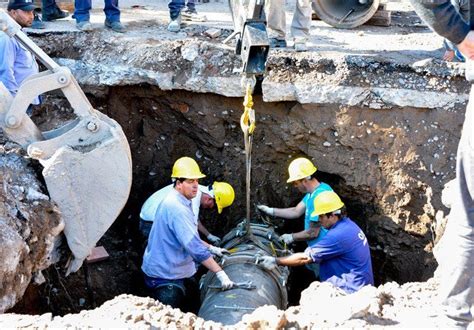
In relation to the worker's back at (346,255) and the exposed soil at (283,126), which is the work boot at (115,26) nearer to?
the exposed soil at (283,126)

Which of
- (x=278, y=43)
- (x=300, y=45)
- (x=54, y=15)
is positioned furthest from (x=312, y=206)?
(x=54, y=15)

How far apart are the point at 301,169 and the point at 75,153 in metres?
2.89

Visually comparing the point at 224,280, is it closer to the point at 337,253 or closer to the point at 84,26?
the point at 337,253

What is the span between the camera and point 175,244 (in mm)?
6480

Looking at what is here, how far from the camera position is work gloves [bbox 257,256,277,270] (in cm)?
633

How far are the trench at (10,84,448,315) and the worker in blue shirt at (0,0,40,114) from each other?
3.60 feet

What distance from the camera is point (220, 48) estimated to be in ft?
25.4

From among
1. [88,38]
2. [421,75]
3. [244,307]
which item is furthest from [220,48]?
[244,307]

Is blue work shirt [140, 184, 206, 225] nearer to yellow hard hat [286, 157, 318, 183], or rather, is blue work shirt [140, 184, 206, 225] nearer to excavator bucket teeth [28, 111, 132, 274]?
yellow hard hat [286, 157, 318, 183]

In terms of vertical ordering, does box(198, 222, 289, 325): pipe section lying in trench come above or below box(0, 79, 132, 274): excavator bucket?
below

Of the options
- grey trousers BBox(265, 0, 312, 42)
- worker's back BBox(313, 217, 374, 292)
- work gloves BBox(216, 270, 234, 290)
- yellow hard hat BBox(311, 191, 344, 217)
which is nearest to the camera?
work gloves BBox(216, 270, 234, 290)

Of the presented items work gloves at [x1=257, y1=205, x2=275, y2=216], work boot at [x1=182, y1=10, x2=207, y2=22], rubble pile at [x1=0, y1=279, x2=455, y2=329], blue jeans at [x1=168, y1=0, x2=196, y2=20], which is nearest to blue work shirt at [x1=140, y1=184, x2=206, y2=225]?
work gloves at [x1=257, y1=205, x2=275, y2=216]

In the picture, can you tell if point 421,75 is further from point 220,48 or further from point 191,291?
point 191,291

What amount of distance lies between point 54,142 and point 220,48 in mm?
3167
